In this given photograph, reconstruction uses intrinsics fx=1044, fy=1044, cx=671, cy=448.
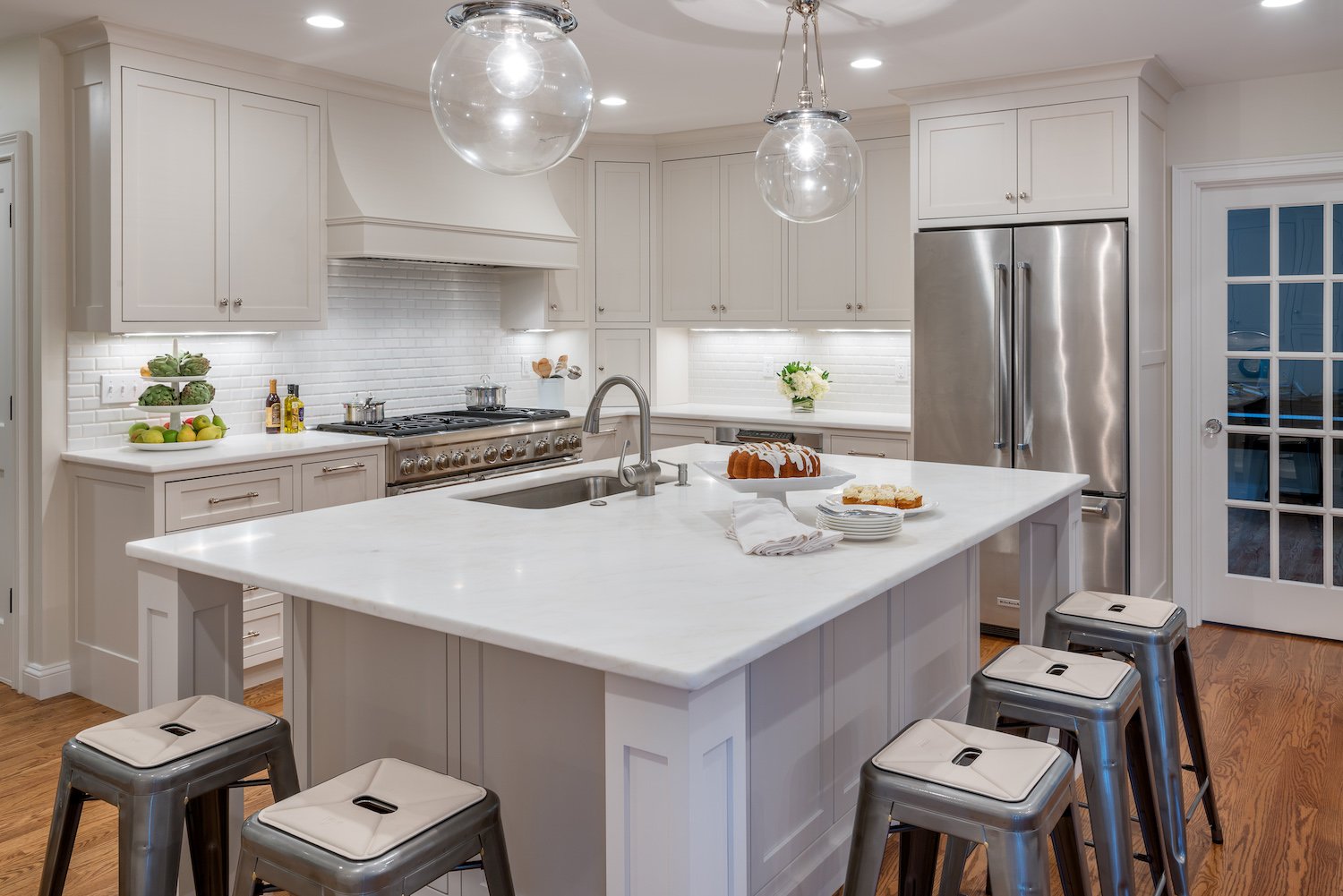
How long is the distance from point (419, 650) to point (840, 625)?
1.02 meters

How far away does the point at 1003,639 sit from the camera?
4832 millimetres

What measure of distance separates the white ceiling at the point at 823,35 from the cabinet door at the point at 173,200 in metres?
0.26

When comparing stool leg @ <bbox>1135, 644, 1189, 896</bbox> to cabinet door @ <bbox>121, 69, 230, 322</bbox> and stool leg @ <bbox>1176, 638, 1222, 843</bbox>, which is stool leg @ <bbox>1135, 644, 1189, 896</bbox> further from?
cabinet door @ <bbox>121, 69, 230, 322</bbox>

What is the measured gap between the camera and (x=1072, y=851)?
74.7 inches

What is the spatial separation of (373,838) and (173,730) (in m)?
0.65

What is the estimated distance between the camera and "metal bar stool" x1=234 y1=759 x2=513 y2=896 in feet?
4.95

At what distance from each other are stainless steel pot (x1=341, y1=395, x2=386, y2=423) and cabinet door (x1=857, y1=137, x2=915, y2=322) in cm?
258

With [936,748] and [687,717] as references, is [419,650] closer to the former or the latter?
[687,717]

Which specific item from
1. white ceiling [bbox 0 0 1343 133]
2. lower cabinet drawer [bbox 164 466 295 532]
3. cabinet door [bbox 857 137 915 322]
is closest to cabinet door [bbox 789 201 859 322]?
cabinet door [bbox 857 137 915 322]

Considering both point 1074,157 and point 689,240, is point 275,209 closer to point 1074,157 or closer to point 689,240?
point 689,240

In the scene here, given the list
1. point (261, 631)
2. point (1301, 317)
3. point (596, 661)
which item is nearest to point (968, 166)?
point (1301, 317)

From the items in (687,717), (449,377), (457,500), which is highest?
(449,377)

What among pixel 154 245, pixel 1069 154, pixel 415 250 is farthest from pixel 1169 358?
pixel 154 245

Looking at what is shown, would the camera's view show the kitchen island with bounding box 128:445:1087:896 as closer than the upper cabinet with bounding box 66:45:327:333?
Yes
